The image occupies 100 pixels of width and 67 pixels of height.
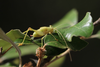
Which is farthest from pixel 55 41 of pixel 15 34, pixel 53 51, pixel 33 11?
pixel 33 11

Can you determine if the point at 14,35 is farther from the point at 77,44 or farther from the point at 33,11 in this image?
the point at 33,11

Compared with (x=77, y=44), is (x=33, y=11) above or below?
above

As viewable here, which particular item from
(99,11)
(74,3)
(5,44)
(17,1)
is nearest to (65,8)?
(74,3)

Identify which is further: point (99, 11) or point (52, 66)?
point (99, 11)

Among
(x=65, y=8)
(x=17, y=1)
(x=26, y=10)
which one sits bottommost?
(x=65, y=8)

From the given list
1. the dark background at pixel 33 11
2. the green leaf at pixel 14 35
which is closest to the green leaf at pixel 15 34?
the green leaf at pixel 14 35

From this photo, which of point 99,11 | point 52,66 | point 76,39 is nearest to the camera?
point 76,39

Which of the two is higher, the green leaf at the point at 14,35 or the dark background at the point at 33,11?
the dark background at the point at 33,11

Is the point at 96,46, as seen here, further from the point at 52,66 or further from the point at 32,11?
the point at 32,11

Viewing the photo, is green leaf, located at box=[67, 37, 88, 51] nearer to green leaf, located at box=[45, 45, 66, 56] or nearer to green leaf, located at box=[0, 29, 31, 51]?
green leaf, located at box=[45, 45, 66, 56]

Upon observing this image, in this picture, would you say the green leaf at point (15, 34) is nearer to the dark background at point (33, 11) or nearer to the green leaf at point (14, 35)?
the green leaf at point (14, 35)

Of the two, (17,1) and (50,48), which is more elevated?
(17,1)
